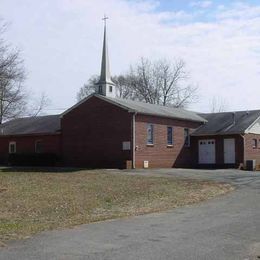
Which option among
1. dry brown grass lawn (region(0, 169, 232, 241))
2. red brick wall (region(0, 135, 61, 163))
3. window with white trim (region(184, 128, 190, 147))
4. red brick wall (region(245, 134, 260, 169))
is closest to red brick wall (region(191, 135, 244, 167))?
window with white trim (region(184, 128, 190, 147))

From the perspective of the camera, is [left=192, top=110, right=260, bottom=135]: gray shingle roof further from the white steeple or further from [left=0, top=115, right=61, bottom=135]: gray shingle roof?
[left=0, top=115, right=61, bottom=135]: gray shingle roof

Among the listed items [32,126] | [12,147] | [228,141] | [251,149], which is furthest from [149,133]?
[12,147]

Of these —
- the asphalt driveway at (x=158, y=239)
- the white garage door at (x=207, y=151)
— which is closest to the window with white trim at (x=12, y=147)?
the white garage door at (x=207, y=151)

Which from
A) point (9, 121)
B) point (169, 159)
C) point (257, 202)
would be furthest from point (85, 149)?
point (257, 202)

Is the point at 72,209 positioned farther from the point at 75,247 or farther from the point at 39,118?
the point at 39,118

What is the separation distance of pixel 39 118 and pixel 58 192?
29.6 m

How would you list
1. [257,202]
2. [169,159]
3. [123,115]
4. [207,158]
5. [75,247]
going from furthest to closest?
[207,158], [169,159], [123,115], [257,202], [75,247]

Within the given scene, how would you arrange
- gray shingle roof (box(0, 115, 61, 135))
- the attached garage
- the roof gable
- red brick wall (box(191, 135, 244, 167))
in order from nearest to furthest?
1. the roof gable
2. red brick wall (box(191, 135, 244, 167))
3. the attached garage
4. gray shingle roof (box(0, 115, 61, 135))

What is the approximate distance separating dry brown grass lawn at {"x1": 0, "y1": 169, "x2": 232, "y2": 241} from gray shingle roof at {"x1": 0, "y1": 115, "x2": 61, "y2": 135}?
16325mm

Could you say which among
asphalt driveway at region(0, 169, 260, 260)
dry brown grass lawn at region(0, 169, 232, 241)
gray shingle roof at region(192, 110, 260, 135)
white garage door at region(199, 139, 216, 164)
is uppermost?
gray shingle roof at region(192, 110, 260, 135)

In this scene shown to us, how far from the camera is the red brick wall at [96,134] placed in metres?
36.6

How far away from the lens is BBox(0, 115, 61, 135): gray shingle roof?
4395cm

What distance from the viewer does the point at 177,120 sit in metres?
40.9

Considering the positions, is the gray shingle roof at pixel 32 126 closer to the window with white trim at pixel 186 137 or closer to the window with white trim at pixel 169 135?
the window with white trim at pixel 169 135
